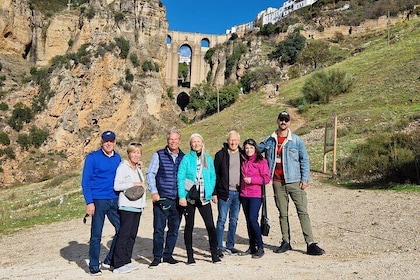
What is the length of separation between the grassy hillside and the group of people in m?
6.16

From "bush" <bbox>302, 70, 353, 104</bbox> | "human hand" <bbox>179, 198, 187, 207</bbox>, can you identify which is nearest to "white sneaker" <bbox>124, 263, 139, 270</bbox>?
"human hand" <bbox>179, 198, 187, 207</bbox>

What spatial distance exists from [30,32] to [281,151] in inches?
2138

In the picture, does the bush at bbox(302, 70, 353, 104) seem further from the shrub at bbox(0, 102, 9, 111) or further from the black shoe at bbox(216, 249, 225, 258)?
the shrub at bbox(0, 102, 9, 111)

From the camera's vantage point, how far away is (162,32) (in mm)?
58000

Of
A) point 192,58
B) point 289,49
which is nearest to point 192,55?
point 192,58

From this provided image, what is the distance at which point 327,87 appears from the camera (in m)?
28.7

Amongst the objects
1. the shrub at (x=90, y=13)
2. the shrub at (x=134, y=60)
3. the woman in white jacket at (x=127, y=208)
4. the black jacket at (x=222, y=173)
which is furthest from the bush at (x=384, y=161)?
the shrub at (x=90, y=13)

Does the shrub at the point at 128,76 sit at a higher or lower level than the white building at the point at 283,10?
lower

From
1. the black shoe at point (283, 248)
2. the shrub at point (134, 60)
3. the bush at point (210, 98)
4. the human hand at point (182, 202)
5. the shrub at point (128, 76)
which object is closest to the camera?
the human hand at point (182, 202)

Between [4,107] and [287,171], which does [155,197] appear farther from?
[4,107]

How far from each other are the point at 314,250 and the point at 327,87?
24.7 m

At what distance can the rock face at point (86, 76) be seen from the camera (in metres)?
42.2

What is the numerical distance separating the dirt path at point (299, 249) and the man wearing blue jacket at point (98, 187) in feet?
1.16

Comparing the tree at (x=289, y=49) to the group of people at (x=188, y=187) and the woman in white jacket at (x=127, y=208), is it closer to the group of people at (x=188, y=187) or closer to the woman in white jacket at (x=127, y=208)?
the group of people at (x=188, y=187)
